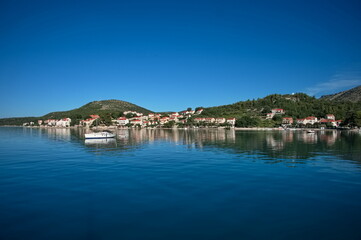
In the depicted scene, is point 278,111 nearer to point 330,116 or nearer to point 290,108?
point 290,108

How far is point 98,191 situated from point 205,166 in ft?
32.0

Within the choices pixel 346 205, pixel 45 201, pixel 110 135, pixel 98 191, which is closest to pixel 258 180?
pixel 346 205

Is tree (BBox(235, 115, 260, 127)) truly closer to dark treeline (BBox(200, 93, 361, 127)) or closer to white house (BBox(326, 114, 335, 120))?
dark treeline (BBox(200, 93, 361, 127))

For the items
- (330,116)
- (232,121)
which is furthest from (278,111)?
(232,121)

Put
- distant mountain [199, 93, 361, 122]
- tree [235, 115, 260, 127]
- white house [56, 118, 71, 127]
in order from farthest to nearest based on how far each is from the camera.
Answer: white house [56, 118, 71, 127], distant mountain [199, 93, 361, 122], tree [235, 115, 260, 127]

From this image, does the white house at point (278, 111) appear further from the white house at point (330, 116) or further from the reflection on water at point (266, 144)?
the reflection on water at point (266, 144)

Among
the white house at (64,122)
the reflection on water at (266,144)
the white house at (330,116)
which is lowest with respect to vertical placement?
the reflection on water at (266,144)

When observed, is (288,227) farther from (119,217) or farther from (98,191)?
(98,191)

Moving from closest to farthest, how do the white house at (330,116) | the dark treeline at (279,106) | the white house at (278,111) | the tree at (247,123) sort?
1. the tree at (247,123)
2. the dark treeline at (279,106)
3. the white house at (330,116)
4. the white house at (278,111)

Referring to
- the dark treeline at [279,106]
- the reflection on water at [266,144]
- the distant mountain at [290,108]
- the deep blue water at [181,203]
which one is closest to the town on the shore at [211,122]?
the dark treeline at [279,106]

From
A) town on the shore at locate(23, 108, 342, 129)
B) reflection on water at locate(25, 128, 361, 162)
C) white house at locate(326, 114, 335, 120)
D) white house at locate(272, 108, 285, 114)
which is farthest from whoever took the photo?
white house at locate(272, 108, 285, 114)

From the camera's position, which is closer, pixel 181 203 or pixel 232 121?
pixel 181 203

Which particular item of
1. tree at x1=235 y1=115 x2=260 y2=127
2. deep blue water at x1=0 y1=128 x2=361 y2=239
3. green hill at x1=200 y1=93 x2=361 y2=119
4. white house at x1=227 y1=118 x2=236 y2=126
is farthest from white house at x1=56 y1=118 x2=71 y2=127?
deep blue water at x1=0 y1=128 x2=361 y2=239

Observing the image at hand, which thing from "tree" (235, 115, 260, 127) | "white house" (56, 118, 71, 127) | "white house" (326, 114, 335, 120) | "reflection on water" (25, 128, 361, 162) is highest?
"white house" (56, 118, 71, 127)
